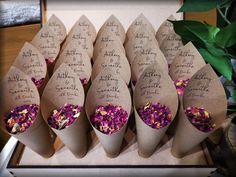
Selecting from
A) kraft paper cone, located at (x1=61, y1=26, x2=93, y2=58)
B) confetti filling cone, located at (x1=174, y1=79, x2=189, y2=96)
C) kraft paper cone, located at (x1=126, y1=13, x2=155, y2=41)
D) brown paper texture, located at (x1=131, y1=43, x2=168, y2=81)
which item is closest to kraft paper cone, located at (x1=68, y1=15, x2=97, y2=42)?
kraft paper cone, located at (x1=61, y1=26, x2=93, y2=58)

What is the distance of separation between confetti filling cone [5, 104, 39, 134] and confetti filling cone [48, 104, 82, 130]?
0.14 ft

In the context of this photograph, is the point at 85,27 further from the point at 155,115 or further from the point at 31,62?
the point at 155,115

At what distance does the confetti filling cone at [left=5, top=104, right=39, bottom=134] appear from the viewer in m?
0.59

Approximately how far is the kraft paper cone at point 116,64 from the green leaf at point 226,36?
9.3 inches

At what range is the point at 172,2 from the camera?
1020mm

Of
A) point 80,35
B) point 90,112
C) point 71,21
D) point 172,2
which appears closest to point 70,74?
point 90,112

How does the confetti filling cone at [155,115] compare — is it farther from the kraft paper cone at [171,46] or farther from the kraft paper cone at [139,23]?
the kraft paper cone at [139,23]

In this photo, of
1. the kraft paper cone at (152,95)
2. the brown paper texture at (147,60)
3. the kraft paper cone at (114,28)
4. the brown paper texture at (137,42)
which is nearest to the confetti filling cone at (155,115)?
the kraft paper cone at (152,95)

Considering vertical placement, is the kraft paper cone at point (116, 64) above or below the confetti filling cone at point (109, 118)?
above

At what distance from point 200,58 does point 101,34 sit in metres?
0.32

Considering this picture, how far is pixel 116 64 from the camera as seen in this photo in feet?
2.32

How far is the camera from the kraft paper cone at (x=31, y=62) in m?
0.71

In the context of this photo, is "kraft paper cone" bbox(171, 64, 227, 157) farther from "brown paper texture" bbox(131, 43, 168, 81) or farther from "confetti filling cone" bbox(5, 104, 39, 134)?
"confetti filling cone" bbox(5, 104, 39, 134)

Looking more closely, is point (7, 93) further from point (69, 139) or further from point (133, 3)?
point (133, 3)
